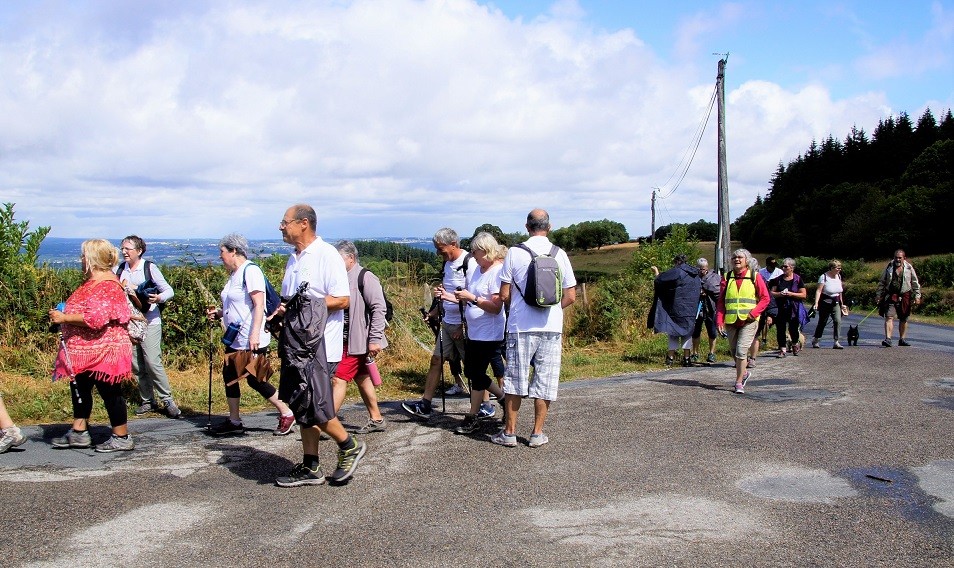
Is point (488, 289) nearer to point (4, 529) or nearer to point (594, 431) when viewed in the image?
point (594, 431)

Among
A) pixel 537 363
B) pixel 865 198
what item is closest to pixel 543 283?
pixel 537 363

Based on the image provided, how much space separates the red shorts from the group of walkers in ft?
15.6

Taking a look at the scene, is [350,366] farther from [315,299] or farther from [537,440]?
[537,440]

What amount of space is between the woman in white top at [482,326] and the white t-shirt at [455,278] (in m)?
0.29

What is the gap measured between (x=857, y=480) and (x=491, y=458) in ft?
8.93

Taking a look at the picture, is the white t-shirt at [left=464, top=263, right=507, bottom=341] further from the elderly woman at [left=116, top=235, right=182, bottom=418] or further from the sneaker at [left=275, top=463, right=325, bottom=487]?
the elderly woman at [left=116, top=235, right=182, bottom=418]

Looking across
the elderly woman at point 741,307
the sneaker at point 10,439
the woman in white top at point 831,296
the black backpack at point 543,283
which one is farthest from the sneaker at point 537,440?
the woman in white top at point 831,296

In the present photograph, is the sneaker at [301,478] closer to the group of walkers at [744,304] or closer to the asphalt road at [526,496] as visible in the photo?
the asphalt road at [526,496]

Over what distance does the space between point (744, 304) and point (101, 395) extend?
23.0 ft

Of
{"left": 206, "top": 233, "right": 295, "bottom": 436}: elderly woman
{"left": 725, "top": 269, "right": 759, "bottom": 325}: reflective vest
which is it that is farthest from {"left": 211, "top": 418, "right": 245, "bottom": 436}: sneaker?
{"left": 725, "top": 269, "right": 759, "bottom": 325}: reflective vest

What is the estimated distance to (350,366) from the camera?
260 inches

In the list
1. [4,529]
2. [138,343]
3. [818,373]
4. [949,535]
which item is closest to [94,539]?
[4,529]

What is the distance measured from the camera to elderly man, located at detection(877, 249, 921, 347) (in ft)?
44.2

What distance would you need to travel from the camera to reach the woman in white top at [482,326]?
6.81 meters
